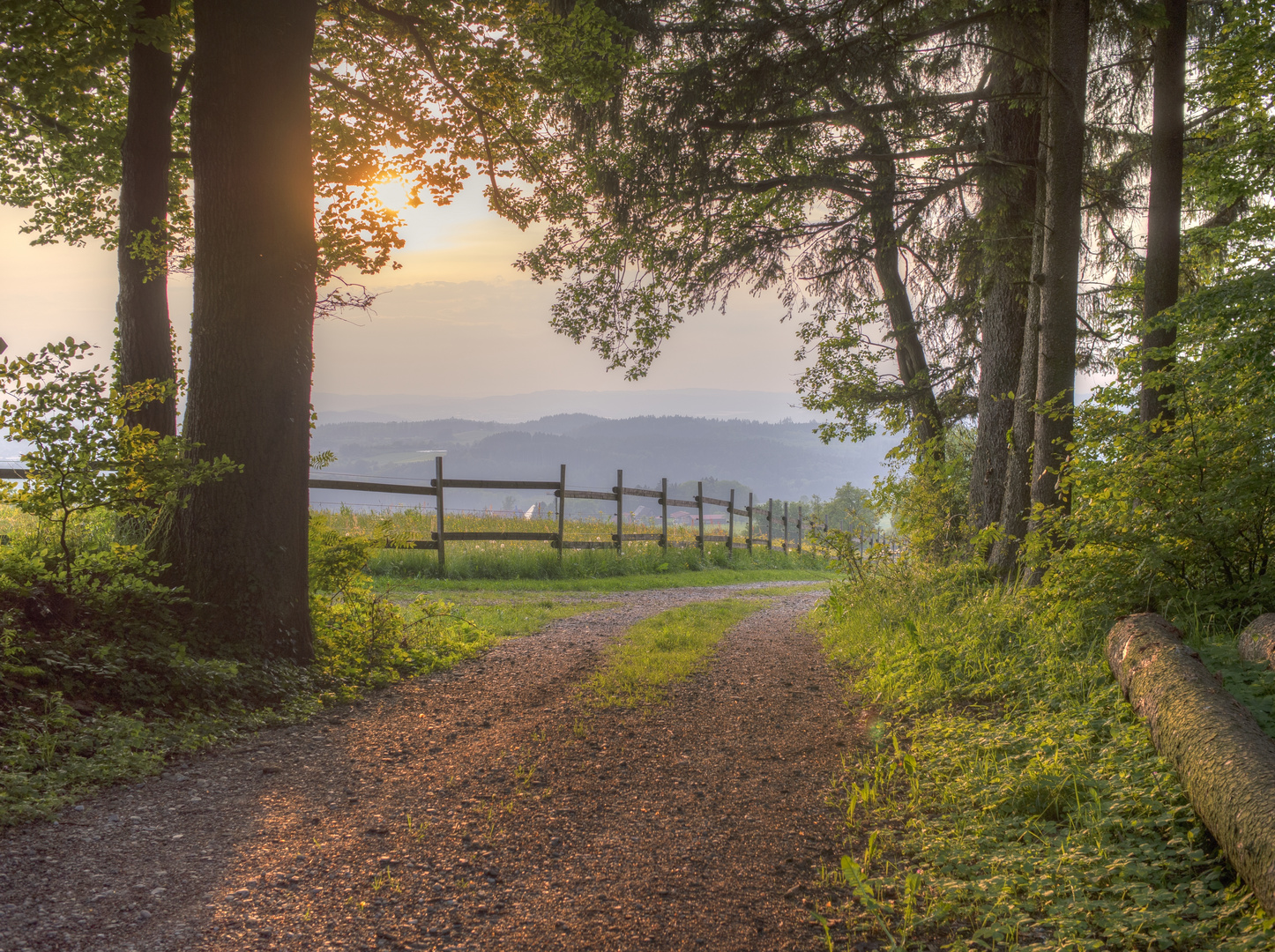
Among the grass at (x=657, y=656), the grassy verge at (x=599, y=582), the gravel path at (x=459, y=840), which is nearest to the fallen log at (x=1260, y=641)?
the gravel path at (x=459, y=840)

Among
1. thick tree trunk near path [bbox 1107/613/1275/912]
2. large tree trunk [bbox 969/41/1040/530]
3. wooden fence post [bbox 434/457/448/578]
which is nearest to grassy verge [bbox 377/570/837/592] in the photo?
wooden fence post [bbox 434/457/448/578]

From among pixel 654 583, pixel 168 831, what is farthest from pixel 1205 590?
pixel 654 583

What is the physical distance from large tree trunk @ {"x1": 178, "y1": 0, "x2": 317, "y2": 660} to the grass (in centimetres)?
219

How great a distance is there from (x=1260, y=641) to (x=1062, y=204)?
469 centimetres

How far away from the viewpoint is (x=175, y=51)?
871 centimetres

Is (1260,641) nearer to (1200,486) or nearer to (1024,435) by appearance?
(1200,486)

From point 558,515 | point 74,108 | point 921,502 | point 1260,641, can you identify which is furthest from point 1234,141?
point 74,108

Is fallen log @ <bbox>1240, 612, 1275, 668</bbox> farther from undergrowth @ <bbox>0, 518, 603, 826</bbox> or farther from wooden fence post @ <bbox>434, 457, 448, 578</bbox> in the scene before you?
wooden fence post @ <bbox>434, 457, 448, 578</bbox>

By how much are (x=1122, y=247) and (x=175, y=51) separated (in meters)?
11.9

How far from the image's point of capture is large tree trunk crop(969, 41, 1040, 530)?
26.9 ft

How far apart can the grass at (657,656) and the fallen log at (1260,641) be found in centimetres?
329

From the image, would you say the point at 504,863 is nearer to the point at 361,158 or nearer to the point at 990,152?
the point at 361,158

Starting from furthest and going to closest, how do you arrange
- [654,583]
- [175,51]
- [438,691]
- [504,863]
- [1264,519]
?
[654,583], [175,51], [438,691], [1264,519], [504,863]

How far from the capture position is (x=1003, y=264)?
344 inches
